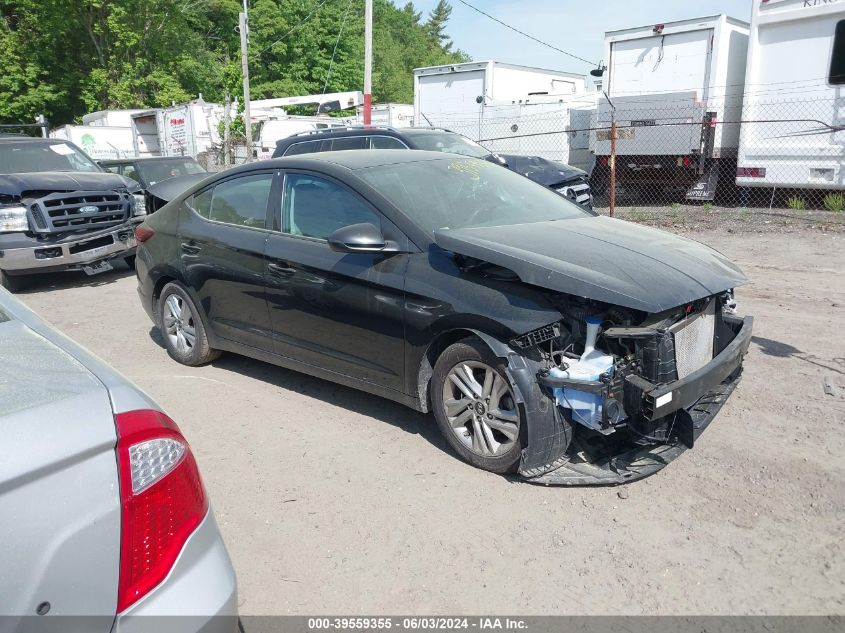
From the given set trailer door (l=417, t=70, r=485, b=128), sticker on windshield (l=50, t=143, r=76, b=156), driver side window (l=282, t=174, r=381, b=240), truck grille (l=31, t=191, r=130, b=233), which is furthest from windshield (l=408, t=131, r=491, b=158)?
trailer door (l=417, t=70, r=485, b=128)

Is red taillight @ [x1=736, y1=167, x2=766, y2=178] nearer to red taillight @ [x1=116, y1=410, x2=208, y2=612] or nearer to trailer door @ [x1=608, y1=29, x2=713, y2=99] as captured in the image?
trailer door @ [x1=608, y1=29, x2=713, y2=99]

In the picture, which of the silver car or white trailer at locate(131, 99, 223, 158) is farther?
white trailer at locate(131, 99, 223, 158)

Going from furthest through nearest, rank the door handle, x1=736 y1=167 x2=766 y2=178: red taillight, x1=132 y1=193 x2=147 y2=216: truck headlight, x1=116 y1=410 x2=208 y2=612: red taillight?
x1=736 y1=167 x2=766 y2=178: red taillight, x1=132 y1=193 x2=147 y2=216: truck headlight, the door handle, x1=116 y1=410 x2=208 y2=612: red taillight

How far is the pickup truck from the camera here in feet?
27.8

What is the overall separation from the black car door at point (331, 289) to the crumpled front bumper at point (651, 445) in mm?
1057

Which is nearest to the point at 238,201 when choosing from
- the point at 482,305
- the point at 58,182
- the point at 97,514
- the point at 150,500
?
the point at 482,305

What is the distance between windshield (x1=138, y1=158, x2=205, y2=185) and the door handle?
8.57 m

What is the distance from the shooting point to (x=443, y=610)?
281 centimetres

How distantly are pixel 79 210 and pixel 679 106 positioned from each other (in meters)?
10.5

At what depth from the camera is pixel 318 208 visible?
15.1 feet

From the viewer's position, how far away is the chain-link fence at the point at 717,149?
467 inches

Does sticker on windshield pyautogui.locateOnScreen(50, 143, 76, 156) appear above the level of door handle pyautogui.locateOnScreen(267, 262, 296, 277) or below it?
above

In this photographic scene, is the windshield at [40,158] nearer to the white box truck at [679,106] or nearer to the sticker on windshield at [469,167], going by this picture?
the sticker on windshield at [469,167]

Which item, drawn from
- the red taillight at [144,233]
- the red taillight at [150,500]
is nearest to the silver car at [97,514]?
the red taillight at [150,500]
